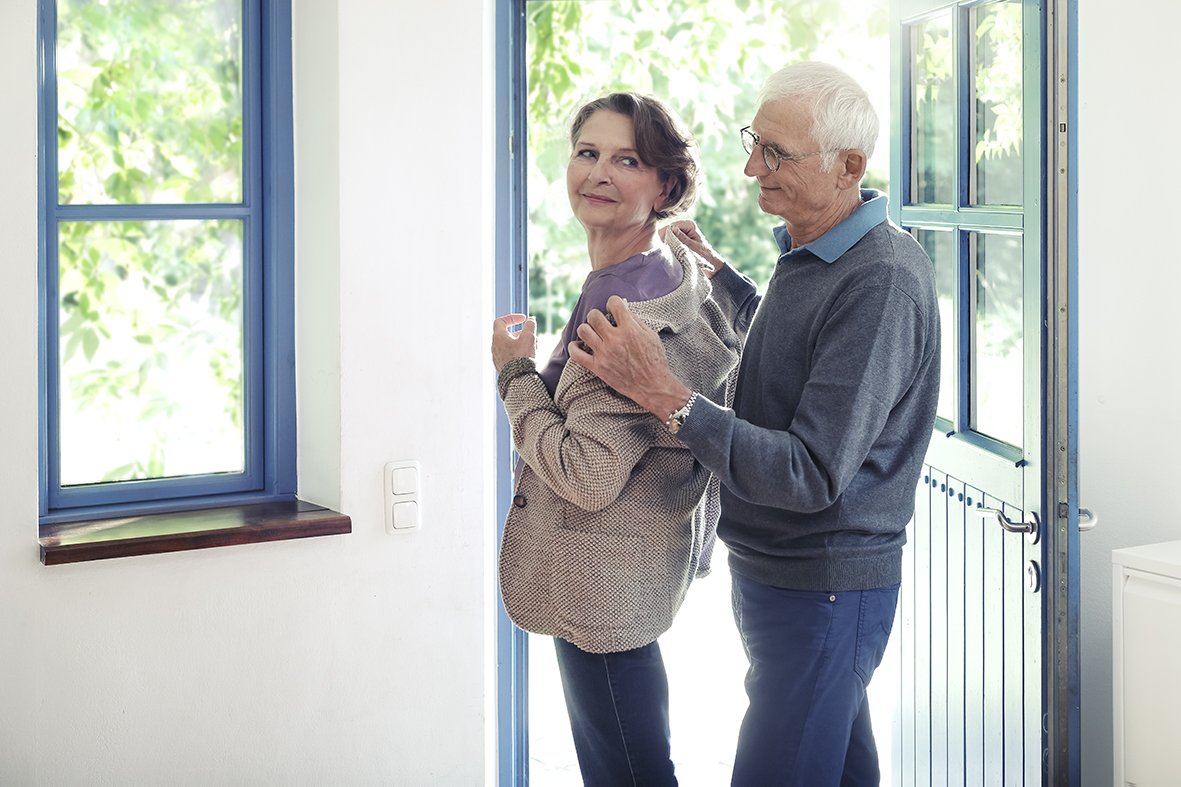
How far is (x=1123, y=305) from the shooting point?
2.55 metres


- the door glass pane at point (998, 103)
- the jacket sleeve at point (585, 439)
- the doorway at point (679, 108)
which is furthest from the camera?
the doorway at point (679, 108)

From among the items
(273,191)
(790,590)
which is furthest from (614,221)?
(273,191)

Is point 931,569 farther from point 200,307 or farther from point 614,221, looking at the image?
point 200,307

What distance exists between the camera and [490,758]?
2.73 meters

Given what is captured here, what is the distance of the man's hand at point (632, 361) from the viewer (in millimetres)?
1722

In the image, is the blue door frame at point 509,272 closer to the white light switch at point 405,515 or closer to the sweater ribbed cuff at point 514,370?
the white light switch at point 405,515

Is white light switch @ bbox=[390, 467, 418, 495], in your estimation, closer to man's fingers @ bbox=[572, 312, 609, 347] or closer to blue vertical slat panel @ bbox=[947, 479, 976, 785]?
man's fingers @ bbox=[572, 312, 609, 347]

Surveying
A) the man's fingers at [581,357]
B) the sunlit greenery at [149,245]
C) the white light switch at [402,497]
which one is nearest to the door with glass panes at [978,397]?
the man's fingers at [581,357]

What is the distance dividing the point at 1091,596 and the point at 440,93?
5.72 ft

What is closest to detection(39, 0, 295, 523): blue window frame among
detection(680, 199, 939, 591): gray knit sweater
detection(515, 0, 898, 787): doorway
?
detection(515, 0, 898, 787): doorway

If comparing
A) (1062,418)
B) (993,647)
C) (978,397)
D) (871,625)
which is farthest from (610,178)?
(993,647)

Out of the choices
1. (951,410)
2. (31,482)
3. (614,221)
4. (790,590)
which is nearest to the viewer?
(790,590)

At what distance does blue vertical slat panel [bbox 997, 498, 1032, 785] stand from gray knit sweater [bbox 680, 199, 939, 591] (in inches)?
22.1

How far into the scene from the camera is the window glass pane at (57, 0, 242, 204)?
2.36 m
